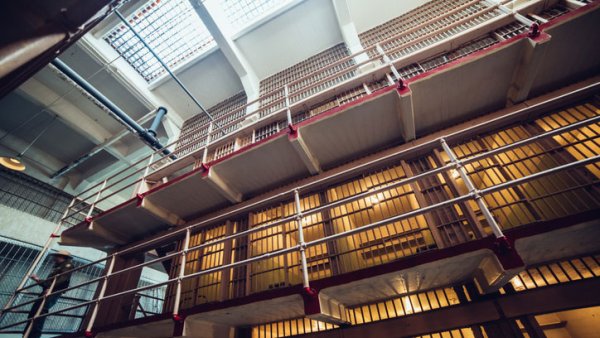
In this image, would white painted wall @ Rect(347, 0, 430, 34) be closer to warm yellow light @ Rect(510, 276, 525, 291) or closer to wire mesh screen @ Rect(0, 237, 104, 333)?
warm yellow light @ Rect(510, 276, 525, 291)

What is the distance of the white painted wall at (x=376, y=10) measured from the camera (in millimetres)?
8555

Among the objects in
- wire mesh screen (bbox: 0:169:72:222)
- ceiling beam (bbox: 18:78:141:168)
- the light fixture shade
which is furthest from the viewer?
wire mesh screen (bbox: 0:169:72:222)

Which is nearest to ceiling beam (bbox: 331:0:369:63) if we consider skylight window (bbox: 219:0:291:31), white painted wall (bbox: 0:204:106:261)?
skylight window (bbox: 219:0:291:31)

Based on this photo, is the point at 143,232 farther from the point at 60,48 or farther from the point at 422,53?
the point at 422,53

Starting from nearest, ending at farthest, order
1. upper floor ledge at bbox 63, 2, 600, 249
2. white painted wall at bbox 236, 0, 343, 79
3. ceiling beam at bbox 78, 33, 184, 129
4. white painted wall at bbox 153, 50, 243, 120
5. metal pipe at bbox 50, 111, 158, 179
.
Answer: upper floor ledge at bbox 63, 2, 600, 249, ceiling beam at bbox 78, 33, 184, 129, white painted wall at bbox 236, 0, 343, 79, white painted wall at bbox 153, 50, 243, 120, metal pipe at bbox 50, 111, 158, 179

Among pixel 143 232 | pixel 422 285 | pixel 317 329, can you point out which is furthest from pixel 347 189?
pixel 143 232

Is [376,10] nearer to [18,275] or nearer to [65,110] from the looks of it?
[65,110]

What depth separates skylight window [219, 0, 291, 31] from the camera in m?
8.88

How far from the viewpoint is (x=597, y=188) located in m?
3.31

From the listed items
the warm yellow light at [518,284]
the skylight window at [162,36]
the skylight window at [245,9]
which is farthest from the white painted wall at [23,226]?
the warm yellow light at [518,284]

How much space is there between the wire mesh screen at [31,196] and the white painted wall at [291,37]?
418 inches

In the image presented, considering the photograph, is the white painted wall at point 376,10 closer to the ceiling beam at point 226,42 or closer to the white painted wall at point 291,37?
the white painted wall at point 291,37

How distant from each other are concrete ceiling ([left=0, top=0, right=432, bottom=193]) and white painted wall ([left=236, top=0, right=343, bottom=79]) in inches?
1.2

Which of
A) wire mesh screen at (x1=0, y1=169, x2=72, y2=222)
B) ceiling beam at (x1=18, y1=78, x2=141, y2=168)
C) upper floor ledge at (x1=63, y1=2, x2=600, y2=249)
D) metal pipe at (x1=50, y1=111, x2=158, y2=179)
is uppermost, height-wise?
ceiling beam at (x1=18, y1=78, x2=141, y2=168)
